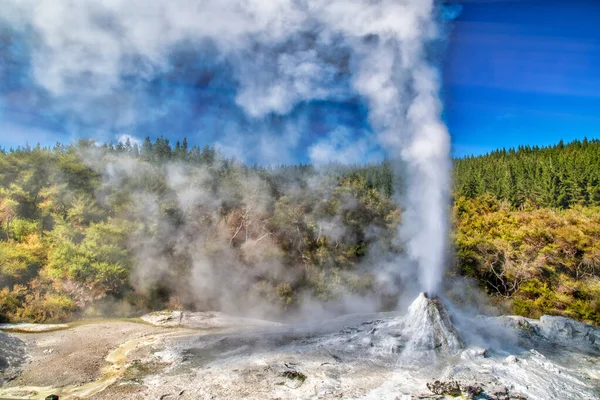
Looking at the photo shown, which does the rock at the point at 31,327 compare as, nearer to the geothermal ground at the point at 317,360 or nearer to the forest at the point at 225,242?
the geothermal ground at the point at 317,360

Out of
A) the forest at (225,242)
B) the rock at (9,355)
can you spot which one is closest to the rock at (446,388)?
the rock at (9,355)

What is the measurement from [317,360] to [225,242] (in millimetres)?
11219

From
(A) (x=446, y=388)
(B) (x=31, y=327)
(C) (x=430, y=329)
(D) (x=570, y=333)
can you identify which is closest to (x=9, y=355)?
(B) (x=31, y=327)

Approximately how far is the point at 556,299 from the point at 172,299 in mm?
19155

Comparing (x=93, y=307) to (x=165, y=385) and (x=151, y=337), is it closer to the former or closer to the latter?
(x=151, y=337)

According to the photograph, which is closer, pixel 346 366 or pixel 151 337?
pixel 346 366

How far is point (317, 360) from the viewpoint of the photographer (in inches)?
351

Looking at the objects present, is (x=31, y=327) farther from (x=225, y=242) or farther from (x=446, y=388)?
(x=446, y=388)

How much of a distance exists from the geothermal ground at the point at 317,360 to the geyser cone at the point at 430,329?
3 centimetres

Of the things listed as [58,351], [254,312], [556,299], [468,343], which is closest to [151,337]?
[58,351]

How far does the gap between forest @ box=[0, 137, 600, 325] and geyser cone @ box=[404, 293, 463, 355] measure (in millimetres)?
8008

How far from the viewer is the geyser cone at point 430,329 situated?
372 inches

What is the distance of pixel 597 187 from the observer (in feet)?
104

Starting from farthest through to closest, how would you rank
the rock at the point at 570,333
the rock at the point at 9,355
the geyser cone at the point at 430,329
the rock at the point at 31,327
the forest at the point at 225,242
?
the forest at the point at 225,242
the rock at the point at 31,327
the rock at the point at 570,333
the geyser cone at the point at 430,329
the rock at the point at 9,355
